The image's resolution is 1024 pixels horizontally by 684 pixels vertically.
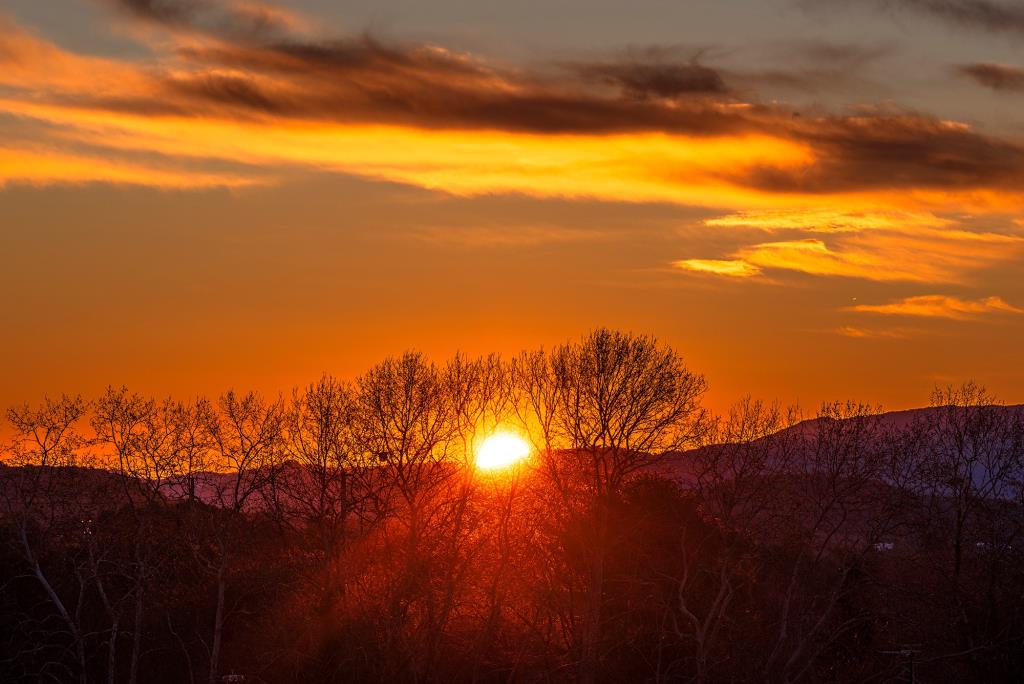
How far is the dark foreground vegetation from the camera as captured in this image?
7438 centimetres

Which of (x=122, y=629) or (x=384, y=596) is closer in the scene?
(x=384, y=596)

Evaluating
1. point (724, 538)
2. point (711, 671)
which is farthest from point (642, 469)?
point (711, 671)

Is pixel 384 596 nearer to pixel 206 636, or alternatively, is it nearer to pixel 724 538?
pixel 206 636

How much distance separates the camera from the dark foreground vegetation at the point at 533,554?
74.4 meters

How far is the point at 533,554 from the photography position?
266 feet

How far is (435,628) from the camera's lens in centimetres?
7625

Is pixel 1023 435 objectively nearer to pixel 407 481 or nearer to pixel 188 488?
pixel 407 481

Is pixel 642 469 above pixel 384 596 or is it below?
above

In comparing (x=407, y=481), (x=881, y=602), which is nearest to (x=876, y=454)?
(x=881, y=602)

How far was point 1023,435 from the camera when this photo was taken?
98.1 meters

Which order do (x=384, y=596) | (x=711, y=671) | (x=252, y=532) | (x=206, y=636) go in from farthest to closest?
(x=252, y=532) → (x=206, y=636) → (x=384, y=596) → (x=711, y=671)

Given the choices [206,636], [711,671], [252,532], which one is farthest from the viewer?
[252,532]

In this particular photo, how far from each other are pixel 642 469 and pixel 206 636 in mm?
28914

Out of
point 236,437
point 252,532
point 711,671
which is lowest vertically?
point 711,671
